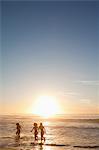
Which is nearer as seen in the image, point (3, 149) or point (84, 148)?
point (3, 149)

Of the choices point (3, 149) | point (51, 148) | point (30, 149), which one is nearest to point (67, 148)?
point (51, 148)

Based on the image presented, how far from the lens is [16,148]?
1781 cm

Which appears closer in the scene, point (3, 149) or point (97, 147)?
point (3, 149)

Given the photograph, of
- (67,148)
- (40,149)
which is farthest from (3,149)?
(67,148)

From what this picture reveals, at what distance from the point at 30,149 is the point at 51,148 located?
160 cm

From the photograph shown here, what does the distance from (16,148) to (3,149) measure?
1181 mm

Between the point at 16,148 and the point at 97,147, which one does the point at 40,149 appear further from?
the point at 97,147

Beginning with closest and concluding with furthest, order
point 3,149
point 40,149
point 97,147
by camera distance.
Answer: point 3,149
point 40,149
point 97,147

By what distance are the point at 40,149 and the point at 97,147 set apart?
3.83 metres

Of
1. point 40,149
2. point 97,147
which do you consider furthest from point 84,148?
point 40,149

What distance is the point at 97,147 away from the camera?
1922cm

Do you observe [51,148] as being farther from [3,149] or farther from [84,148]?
[3,149]

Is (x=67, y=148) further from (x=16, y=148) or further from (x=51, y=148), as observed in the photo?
(x=16, y=148)

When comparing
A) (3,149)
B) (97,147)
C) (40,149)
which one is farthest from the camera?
(97,147)
